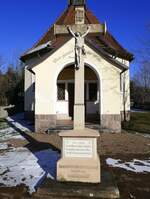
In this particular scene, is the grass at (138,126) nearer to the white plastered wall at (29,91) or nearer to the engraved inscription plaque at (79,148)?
the white plastered wall at (29,91)

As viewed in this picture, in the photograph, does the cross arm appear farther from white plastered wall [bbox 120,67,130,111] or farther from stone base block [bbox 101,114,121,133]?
white plastered wall [bbox 120,67,130,111]

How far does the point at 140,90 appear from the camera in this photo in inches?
2048

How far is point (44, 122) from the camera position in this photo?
1575 cm

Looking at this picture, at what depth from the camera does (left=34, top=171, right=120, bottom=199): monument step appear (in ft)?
19.6

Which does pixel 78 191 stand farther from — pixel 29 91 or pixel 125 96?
pixel 29 91

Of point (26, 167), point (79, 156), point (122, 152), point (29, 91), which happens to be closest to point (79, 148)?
point (79, 156)

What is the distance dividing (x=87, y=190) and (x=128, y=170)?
224 cm

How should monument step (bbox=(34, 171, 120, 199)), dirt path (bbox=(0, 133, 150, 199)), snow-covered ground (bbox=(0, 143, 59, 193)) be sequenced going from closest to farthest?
monument step (bbox=(34, 171, 120, 199)), dirt path (bbox=(0, 133, 150, 199)), snow-covered ground (bbox=(0, 143, 59, 193))

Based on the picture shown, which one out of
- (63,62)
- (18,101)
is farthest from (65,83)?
(18,101)

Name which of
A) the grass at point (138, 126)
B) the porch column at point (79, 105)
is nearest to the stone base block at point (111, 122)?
the grass at point (138, 126)

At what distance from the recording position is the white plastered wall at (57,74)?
15797mm

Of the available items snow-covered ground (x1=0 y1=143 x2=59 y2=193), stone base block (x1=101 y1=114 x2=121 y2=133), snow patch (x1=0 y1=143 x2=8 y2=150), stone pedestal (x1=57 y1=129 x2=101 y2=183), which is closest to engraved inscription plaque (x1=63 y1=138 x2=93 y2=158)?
A: stone pedestal (x1=57 y1=129 x2=101 y2=183)

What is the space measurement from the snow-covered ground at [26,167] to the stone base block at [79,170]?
1.60 feet

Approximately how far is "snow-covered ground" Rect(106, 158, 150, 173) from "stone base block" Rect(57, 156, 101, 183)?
1.80 metres
